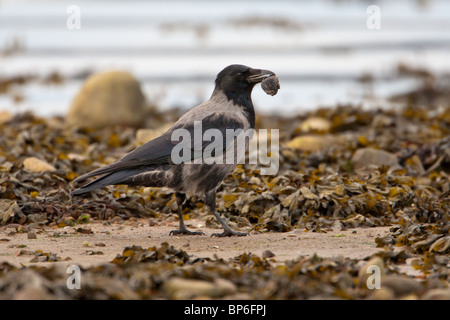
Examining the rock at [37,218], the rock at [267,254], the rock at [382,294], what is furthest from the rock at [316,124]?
the rock at [382,294]

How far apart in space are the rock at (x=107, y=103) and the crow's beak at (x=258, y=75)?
224 inches

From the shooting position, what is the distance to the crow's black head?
6.73 m

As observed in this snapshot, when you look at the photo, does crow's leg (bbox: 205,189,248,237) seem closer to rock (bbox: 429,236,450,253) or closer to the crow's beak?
the crow's beak

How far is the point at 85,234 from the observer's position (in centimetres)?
647

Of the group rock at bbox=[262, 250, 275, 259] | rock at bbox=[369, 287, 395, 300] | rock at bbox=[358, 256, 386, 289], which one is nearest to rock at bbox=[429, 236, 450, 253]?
rock at bbox=[358, 256, 386, 289]

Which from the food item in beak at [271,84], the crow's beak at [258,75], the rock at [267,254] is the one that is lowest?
the rock at [267,254]

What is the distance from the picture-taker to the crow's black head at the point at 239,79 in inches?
265

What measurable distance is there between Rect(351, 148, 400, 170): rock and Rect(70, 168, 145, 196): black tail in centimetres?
326

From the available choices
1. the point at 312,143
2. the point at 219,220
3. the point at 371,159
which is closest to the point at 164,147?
the point at 219,220

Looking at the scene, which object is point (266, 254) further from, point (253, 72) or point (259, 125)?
point (259, 125)

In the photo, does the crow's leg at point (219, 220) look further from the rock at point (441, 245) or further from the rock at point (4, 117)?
the rock at point (4, 117)

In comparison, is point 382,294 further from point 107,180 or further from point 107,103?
point 107,103
